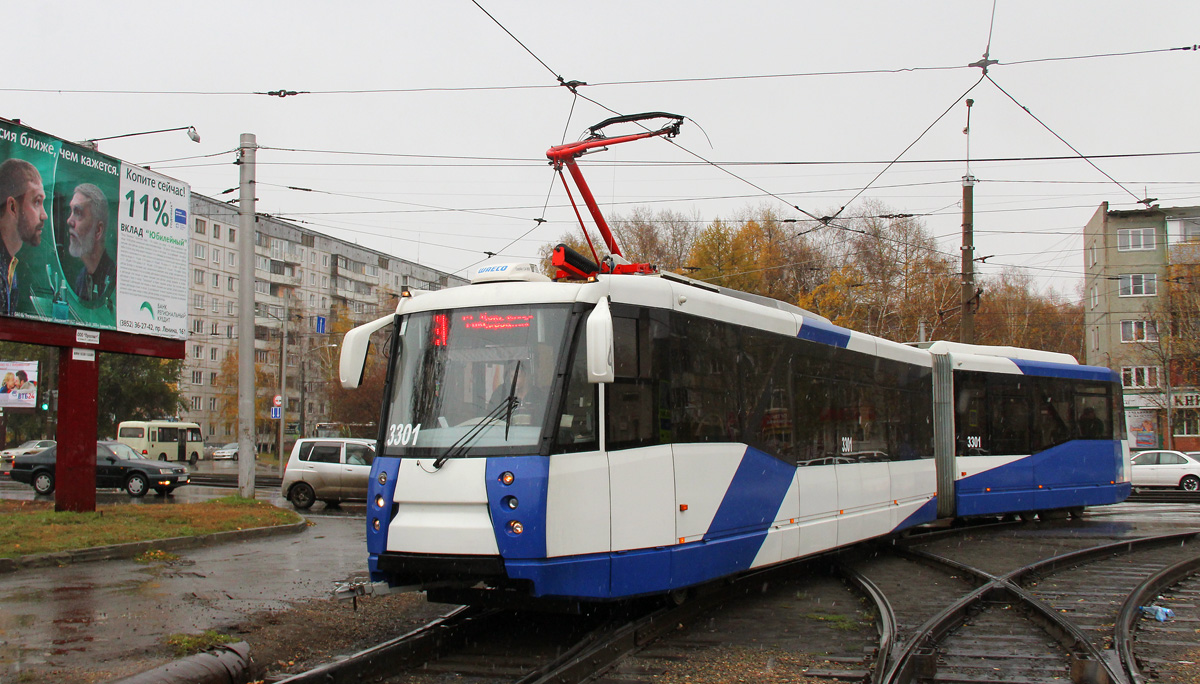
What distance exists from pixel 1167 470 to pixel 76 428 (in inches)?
1185

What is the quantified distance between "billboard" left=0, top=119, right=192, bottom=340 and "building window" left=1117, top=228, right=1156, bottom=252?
48.8 metres

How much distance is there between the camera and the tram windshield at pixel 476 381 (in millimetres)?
7578

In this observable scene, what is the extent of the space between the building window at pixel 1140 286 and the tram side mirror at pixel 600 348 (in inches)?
2009

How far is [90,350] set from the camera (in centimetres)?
1656

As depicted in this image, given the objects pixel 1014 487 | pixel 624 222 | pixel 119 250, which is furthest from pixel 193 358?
pixel 1014 487

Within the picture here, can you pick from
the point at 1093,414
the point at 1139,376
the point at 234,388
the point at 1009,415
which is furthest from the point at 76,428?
the point at 234,388

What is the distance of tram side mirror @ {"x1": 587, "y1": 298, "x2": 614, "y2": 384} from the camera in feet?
23.2

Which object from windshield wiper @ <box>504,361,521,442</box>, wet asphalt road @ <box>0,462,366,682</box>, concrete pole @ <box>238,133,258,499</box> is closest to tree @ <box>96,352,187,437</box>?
concrete pole @ <box>238,133,258,499</box>

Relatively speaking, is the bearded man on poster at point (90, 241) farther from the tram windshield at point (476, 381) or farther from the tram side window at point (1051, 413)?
the tram side window at point (1051, 413)

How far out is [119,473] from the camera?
2547cm

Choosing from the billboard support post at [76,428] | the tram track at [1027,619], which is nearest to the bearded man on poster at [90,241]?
the billboard support post at [76,428]

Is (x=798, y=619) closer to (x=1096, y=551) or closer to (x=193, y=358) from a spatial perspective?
(x=1096, y=551)

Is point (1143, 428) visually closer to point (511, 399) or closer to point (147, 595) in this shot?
point (511, 399)

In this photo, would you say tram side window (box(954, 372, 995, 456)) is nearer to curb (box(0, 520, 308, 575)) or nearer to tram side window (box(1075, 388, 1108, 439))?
tram side window (box(1075, 388, 1108, 439))
